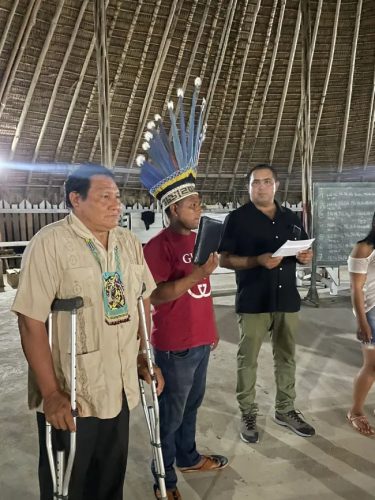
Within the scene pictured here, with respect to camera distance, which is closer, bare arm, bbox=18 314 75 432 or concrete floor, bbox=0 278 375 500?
bare arm, bbox=18 314 75 432

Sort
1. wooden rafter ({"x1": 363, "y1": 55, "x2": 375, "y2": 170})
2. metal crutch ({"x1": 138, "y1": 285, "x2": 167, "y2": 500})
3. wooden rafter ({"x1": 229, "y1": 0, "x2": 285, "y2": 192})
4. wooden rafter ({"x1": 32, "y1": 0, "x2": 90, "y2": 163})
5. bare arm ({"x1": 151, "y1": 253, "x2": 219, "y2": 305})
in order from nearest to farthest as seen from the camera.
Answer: metal crutch ({"x1": 138, "y1": 285, "x2": 167, "y2": 500}) → bare arm ({"x1": 151, "y1": 253, "x2": 219, "y2": 305}) → wooden rafter ({"x1": 32, "y1": 0, "x2": 90, "y2": 163}) → wooden rafter ({"x1": 229, "y1": 0, "x2": 285, "y2": 192}) → wooden rafter ({"x1": 363, "y1": 55, "x2": 375, "y2": 170})

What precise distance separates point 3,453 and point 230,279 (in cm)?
613

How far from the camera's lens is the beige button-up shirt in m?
1.37

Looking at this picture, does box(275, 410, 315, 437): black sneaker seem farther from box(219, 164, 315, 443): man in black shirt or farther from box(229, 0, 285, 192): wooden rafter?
box(229, 0, 285, 192): wooden rafter

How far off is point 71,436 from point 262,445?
1507 mm

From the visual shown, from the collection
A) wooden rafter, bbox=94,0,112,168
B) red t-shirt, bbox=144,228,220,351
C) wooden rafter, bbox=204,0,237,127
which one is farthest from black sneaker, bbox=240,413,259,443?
wooden rafter, bbox=204,0,237,127

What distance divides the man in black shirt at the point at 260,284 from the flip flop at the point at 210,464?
11.1 inches

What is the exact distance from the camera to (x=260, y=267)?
2.52 m

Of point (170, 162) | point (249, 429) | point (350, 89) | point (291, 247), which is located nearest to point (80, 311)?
point (170, 162)

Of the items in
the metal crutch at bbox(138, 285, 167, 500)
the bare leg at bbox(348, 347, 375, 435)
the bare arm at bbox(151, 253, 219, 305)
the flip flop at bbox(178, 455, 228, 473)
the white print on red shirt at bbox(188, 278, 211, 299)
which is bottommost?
the flip flop at bbox(178, 455, 228, 473)

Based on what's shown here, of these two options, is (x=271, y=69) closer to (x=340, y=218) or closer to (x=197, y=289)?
(x=340, y=218)

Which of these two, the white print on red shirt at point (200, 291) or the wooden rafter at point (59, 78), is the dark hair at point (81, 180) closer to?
the white print on red shirt at point (200, 291)

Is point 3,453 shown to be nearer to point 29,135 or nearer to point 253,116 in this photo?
point 29,135

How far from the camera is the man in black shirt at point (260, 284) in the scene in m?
2.51
